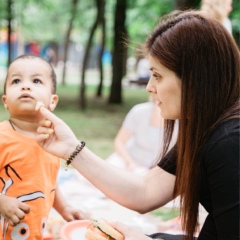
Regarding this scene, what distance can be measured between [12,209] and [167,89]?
790 mm

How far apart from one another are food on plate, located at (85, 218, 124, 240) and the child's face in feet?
1.84

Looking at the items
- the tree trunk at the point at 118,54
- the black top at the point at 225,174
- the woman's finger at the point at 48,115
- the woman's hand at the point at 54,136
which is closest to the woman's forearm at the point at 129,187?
the woman's hand at the point at 54,136

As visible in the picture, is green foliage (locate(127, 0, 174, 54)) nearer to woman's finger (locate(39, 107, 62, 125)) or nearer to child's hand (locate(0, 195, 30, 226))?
woman's finger (locate(39, 107, 62, 125))

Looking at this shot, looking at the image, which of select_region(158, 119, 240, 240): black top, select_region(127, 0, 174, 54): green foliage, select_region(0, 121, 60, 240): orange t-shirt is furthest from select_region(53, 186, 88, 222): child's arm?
select_region(127, 0, 174, 54): green foliage

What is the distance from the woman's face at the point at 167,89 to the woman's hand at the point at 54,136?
425mm

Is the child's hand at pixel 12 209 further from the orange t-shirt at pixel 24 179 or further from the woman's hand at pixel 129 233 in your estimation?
the woman's hand at pixel 129 233

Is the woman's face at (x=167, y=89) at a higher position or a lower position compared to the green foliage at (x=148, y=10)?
higher

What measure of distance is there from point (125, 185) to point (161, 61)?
68 centimetres

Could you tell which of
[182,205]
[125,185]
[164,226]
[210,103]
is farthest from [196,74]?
[164,226]

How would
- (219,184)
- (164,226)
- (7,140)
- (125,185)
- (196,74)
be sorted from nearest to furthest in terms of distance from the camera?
(219,184)
(196,74)
(7,140)
(125,185)
(164,226)

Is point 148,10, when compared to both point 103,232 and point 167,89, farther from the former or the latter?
point 103,232

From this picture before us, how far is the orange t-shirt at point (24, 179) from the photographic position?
1.95 meters

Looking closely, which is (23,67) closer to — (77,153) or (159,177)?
(77,153)

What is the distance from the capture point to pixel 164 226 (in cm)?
373
